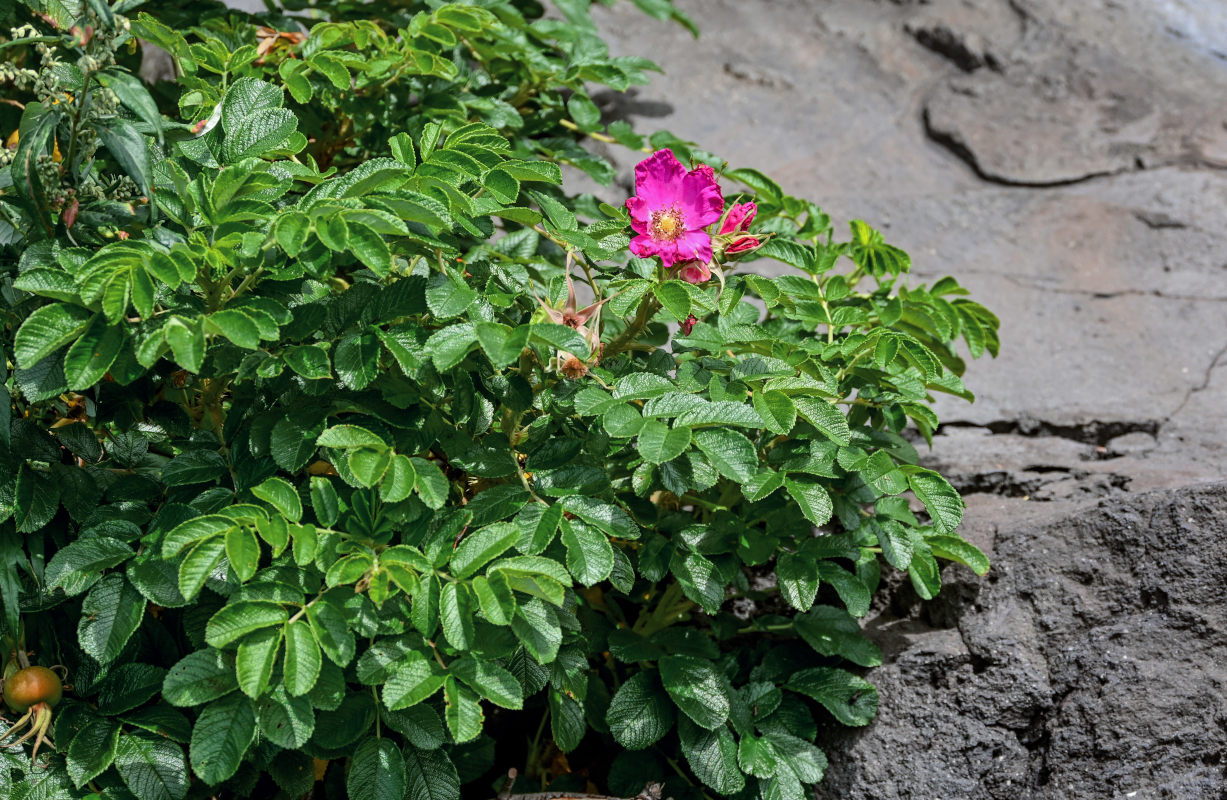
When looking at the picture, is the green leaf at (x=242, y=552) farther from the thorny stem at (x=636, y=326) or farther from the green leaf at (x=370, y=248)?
the thorny stem at (x=636, y=326)

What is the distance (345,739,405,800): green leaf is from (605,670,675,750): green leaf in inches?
15.9

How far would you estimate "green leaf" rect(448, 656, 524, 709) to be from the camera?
1.58 m

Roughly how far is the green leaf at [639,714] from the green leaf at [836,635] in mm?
307

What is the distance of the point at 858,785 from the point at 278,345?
1294 mm

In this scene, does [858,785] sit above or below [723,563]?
below

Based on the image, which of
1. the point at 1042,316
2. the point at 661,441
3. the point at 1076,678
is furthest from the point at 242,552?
the point at 1042,316

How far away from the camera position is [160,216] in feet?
6.17

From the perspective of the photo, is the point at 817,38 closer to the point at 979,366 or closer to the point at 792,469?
the point at 979,366

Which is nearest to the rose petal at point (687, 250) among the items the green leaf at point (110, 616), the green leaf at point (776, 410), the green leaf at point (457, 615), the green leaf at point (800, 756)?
the green leaf at point (776, 410)

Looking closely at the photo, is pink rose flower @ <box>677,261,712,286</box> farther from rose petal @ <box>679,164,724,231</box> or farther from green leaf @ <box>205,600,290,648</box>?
green leaf @ <box>205,600,290,648</box>

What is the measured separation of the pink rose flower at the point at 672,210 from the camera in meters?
1.81

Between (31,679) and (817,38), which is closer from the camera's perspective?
(31,679)

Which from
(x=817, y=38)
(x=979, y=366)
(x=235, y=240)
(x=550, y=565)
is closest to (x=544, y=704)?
(x=550, y=565)

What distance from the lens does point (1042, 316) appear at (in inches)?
129
